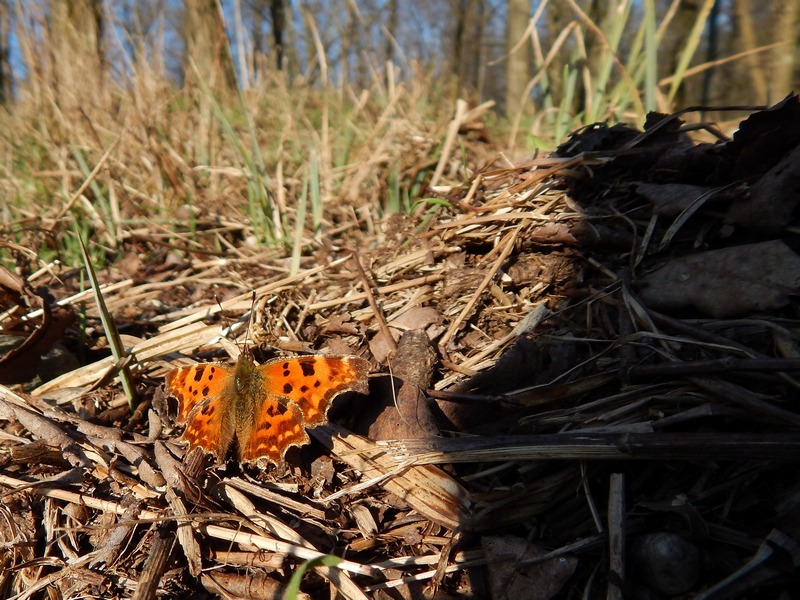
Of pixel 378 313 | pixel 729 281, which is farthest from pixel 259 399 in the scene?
pixel 729 281

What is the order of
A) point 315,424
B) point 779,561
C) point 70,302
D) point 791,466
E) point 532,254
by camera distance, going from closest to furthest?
point 779,561, point 791,466, point 315,424, point 532,254, point 70,302

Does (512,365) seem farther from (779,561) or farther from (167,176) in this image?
(167,176)

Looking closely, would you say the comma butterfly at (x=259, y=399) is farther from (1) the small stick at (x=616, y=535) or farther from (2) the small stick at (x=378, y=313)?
(1) the small stick at (x=616, y=535)

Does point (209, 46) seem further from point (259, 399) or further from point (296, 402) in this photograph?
point (296, 402)

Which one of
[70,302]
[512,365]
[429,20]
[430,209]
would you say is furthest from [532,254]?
[429,20]

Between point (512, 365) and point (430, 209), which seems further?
point (430, 209)

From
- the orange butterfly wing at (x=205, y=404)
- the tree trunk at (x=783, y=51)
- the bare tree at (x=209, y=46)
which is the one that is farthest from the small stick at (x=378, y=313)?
the tree trunk at (x=783, y=51)

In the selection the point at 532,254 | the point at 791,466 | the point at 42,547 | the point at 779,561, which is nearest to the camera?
the point at 779,561
